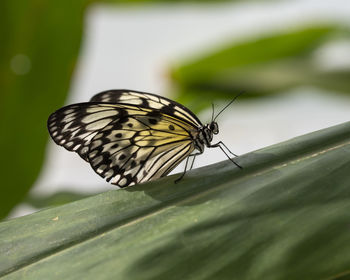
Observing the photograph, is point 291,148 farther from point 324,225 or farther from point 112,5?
point 112,5

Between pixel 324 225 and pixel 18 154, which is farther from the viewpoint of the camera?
pixel 18 154

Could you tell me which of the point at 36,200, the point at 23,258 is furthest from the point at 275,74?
the point at 23,258

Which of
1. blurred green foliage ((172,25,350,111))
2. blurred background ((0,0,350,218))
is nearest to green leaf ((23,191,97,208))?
blurred background ((0,0,350,218))

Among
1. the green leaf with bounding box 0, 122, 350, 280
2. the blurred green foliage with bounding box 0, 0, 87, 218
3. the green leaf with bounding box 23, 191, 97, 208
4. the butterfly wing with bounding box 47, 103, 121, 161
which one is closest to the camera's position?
the green leaf with bounding box 0, 122, 350, 280

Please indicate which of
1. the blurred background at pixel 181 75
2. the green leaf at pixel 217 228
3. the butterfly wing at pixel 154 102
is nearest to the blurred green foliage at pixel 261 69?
the blurred background at pixel 181 75

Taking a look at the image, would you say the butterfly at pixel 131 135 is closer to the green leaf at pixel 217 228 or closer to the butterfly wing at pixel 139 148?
the butterfly wing at pixel 139 148

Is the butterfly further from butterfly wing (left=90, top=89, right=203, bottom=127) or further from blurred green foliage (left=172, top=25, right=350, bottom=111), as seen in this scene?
blurred green foliage (left=172, top=25, right=350, bottom=111)

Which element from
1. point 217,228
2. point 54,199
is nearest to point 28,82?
point 54,199
